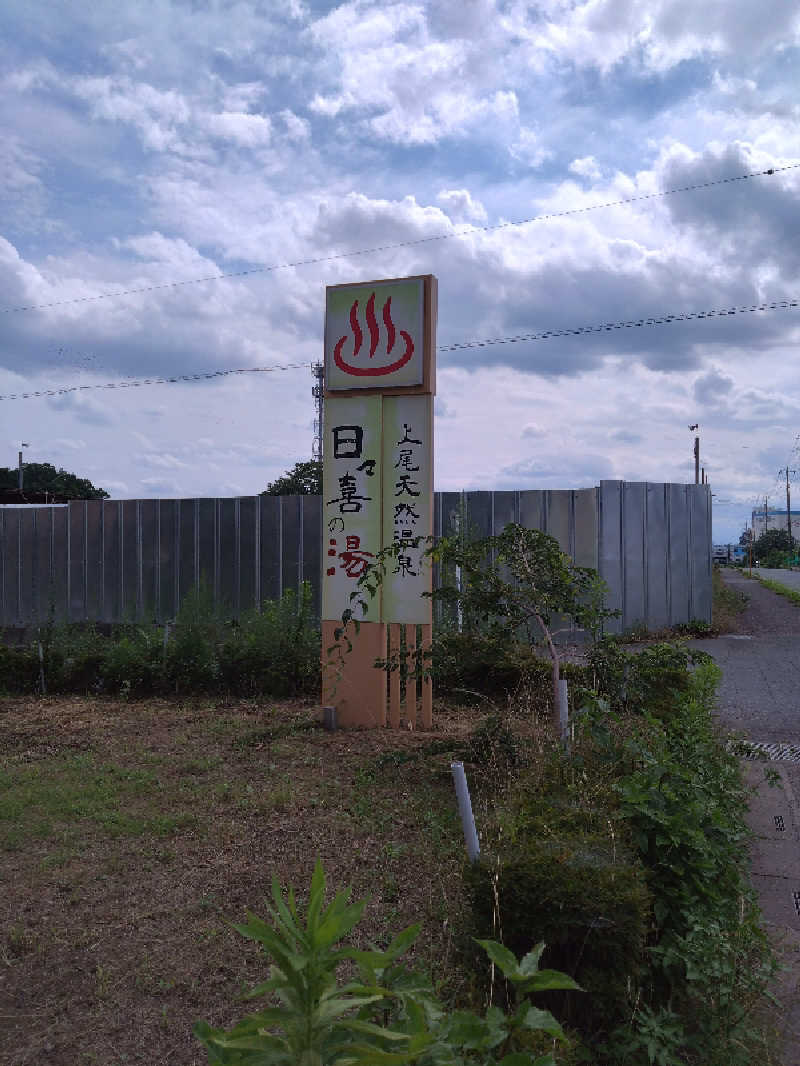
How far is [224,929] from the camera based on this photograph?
3314 millimetres

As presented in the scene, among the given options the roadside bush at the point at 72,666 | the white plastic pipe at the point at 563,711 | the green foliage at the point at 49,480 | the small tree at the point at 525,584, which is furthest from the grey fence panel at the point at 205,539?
the green foliage at the point at 49,480

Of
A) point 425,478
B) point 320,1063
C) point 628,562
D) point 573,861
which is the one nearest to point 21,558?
point 628,562

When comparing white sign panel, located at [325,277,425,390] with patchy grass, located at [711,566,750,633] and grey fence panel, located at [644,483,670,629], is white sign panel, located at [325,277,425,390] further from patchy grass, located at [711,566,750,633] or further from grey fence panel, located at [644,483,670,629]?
patchy grass, located at [711,566,750,633]

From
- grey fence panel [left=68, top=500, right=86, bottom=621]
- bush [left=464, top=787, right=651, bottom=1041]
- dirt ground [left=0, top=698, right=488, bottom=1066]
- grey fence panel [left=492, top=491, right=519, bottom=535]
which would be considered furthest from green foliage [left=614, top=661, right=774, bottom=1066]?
grey fence panel [left=68, top=500, right=86, bottom=621]

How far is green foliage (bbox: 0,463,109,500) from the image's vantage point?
45406mm

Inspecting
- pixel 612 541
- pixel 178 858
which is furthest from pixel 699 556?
pixel 178 858

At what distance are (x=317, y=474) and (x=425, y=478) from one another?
94.3 feet

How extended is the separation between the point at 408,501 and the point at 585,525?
23.0 feet

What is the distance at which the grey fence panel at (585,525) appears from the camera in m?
13.1

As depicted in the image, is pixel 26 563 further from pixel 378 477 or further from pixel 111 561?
pixel 378 477

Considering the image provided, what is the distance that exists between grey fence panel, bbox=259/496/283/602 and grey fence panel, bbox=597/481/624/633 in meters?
4.61

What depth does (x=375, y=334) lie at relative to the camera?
6.79 meters

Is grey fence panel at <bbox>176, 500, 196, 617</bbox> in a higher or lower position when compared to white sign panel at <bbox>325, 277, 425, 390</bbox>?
lower

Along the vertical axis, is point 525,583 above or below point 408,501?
below
